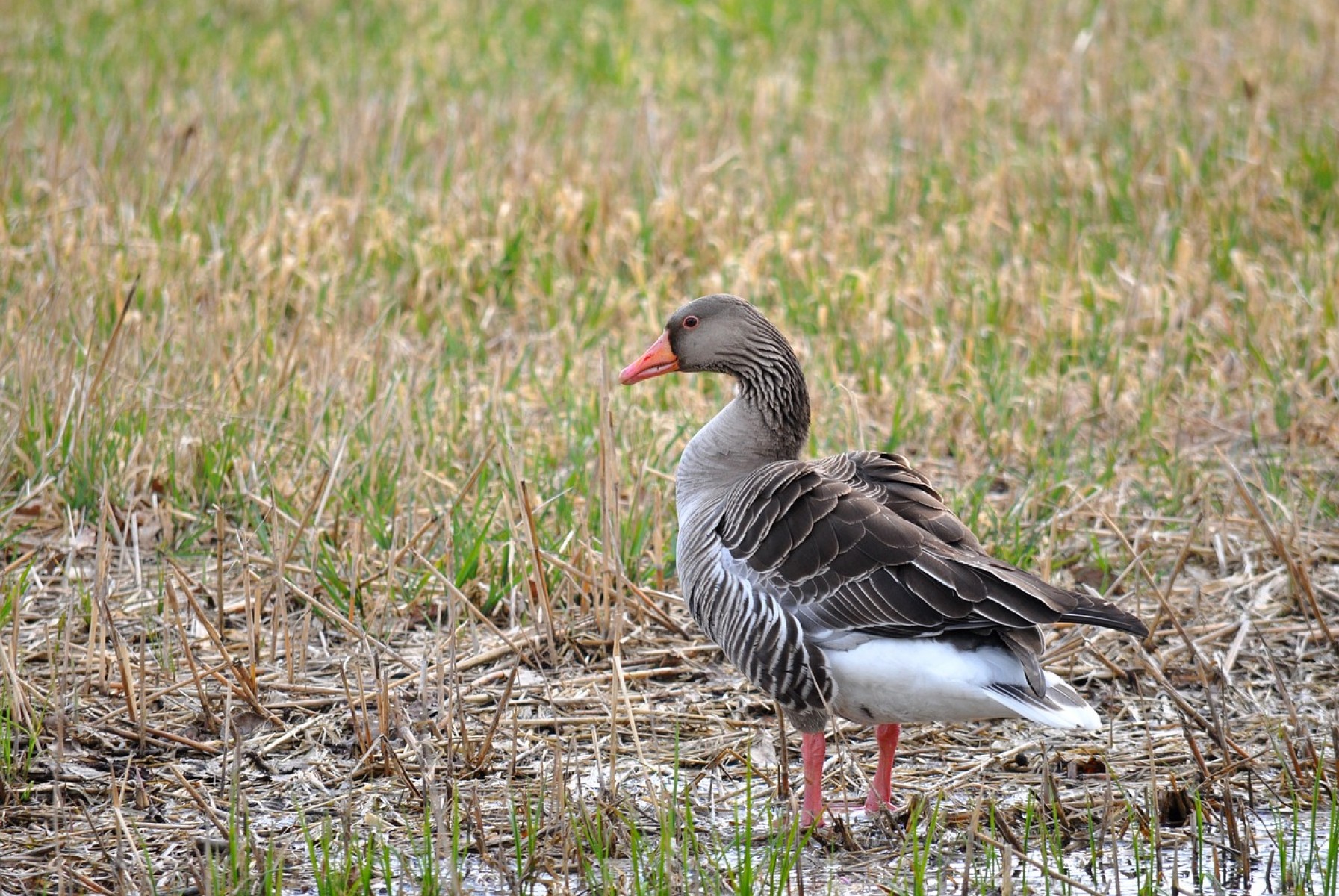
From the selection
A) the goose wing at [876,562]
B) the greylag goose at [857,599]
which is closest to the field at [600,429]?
the greylag goose at [857,599]

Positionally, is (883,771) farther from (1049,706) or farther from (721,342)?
(721,342)

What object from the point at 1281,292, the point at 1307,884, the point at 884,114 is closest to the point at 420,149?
the point at 884,114

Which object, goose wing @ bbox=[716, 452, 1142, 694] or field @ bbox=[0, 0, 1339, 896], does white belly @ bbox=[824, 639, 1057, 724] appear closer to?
goose wing @ bbox=[716, 452, 1142, 694]

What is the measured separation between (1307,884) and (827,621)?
136 cm

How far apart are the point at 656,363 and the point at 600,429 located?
479 mm

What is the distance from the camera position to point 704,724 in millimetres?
4805

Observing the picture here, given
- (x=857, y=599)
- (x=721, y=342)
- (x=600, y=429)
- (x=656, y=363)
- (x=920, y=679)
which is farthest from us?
(x=600, y=429)

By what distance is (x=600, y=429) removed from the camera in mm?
5406

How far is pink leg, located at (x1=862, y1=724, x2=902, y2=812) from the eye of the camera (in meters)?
4.23

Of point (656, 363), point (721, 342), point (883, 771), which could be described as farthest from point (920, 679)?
point (656, 363)

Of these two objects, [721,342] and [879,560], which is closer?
[879,560]

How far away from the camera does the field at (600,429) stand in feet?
13.4

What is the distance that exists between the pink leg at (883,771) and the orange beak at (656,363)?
1414 mm

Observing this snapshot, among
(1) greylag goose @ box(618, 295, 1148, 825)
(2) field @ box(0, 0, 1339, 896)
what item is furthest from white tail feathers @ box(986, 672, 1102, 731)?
(2) field @ box(0, 0, 1339, 896)
